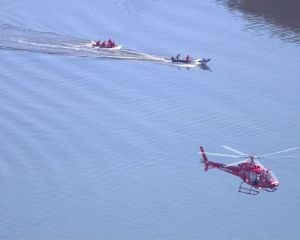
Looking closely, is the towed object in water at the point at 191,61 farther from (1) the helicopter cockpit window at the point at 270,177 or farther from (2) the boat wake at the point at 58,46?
(1) the helicopter cockpit window at the point at 270,177

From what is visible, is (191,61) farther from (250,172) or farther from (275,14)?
(250,172)

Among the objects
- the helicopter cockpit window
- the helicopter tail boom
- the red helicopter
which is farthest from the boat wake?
the helicopter cockpit window

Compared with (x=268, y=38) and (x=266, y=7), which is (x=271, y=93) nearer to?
(x=268, y=38)

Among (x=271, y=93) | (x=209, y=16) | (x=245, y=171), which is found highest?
(x=209, y=16)

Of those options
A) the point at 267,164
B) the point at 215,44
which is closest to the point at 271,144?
the point at 267,164

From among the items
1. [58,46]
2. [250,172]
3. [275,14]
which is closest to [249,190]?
[250,172]

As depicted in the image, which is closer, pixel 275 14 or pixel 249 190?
pixel 249 190
